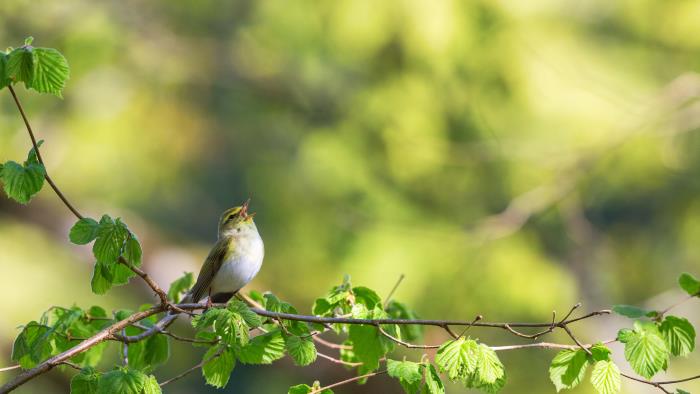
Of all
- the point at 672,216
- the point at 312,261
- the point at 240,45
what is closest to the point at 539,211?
the point at 312,261

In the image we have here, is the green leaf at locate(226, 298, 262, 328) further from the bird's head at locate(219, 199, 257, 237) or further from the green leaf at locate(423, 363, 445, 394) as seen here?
the bird's head at locate(219, 199, 257, 237)

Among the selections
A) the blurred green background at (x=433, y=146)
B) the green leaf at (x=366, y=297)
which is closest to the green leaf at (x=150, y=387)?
the green leaf at (x=366, y=297)

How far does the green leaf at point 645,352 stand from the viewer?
5.32ft

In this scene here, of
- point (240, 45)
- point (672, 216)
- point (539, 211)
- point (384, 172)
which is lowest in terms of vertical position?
point (539, 211)

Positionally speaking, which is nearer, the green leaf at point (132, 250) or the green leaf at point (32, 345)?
the green leaf at point (132, 250)

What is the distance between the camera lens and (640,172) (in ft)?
20.3

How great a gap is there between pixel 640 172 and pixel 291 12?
9.51ft

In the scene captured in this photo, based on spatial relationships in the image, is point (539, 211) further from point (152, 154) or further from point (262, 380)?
point (262, 380)

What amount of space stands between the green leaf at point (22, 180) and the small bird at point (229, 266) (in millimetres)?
953

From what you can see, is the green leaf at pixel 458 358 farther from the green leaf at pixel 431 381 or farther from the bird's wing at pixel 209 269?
the bird's wing at pixel 209 269

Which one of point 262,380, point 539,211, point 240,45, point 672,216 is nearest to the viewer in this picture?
point 539,211

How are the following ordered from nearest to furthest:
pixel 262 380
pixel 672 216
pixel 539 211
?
pixel 539 211
pixel 672 216
pixel 262 380

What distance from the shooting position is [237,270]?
2.67 meters

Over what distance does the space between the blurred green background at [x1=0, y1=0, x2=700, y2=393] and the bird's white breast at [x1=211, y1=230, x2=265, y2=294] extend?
173 centimetres
